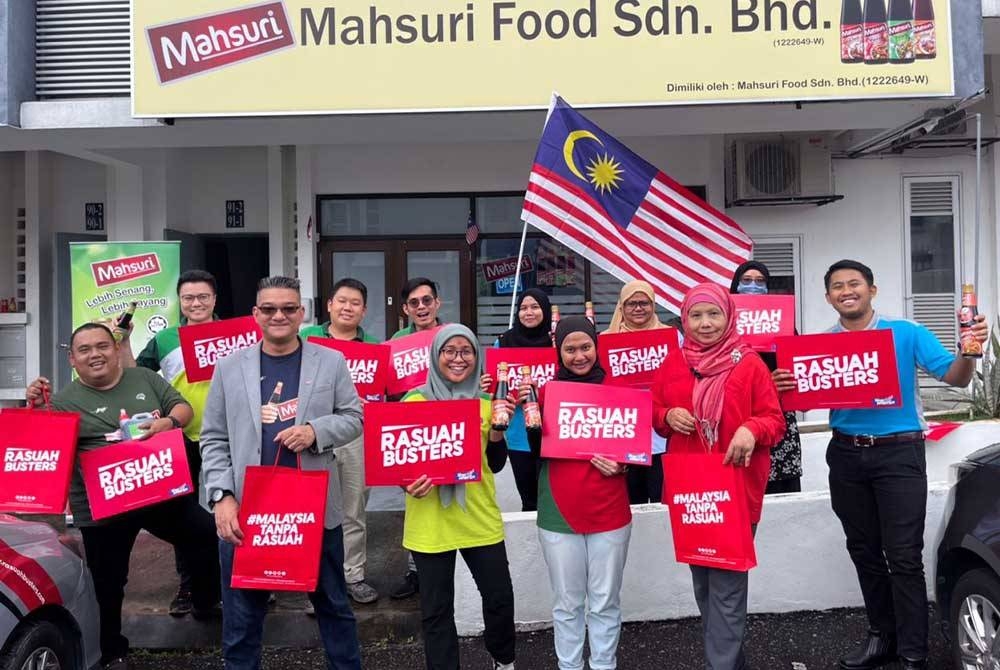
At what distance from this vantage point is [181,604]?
4988mm

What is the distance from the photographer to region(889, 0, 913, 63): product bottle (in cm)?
650

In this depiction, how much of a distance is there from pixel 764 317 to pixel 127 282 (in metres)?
5.27

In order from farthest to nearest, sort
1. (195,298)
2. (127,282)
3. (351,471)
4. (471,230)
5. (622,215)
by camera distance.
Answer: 1. (471,230)
2. (127,282)
3. (622,215)
4. (351,471)
5. (195,298)

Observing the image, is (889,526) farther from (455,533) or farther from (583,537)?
(455,533)

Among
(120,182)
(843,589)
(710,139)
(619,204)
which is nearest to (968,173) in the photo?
(710,139)

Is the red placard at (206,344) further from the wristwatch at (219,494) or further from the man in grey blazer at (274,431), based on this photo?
the wristwatch at (219,494)

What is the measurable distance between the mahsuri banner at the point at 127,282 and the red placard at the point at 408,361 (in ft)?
9.12

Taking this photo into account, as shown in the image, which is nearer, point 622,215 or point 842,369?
point 842,369

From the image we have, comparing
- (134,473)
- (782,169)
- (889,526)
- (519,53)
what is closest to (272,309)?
(134,473)

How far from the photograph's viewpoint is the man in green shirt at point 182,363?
4.83m

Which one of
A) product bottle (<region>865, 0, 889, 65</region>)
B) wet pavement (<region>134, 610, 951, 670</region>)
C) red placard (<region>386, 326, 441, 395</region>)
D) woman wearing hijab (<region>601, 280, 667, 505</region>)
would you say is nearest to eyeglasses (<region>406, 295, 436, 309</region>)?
red placard (<region>386, 326, 441, 395</region>)

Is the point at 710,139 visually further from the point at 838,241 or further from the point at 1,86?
the point at 1,86

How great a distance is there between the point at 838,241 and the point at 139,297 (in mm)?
7218

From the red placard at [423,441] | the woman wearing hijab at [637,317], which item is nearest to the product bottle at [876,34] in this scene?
the woman wearing hijab at [637,317]
